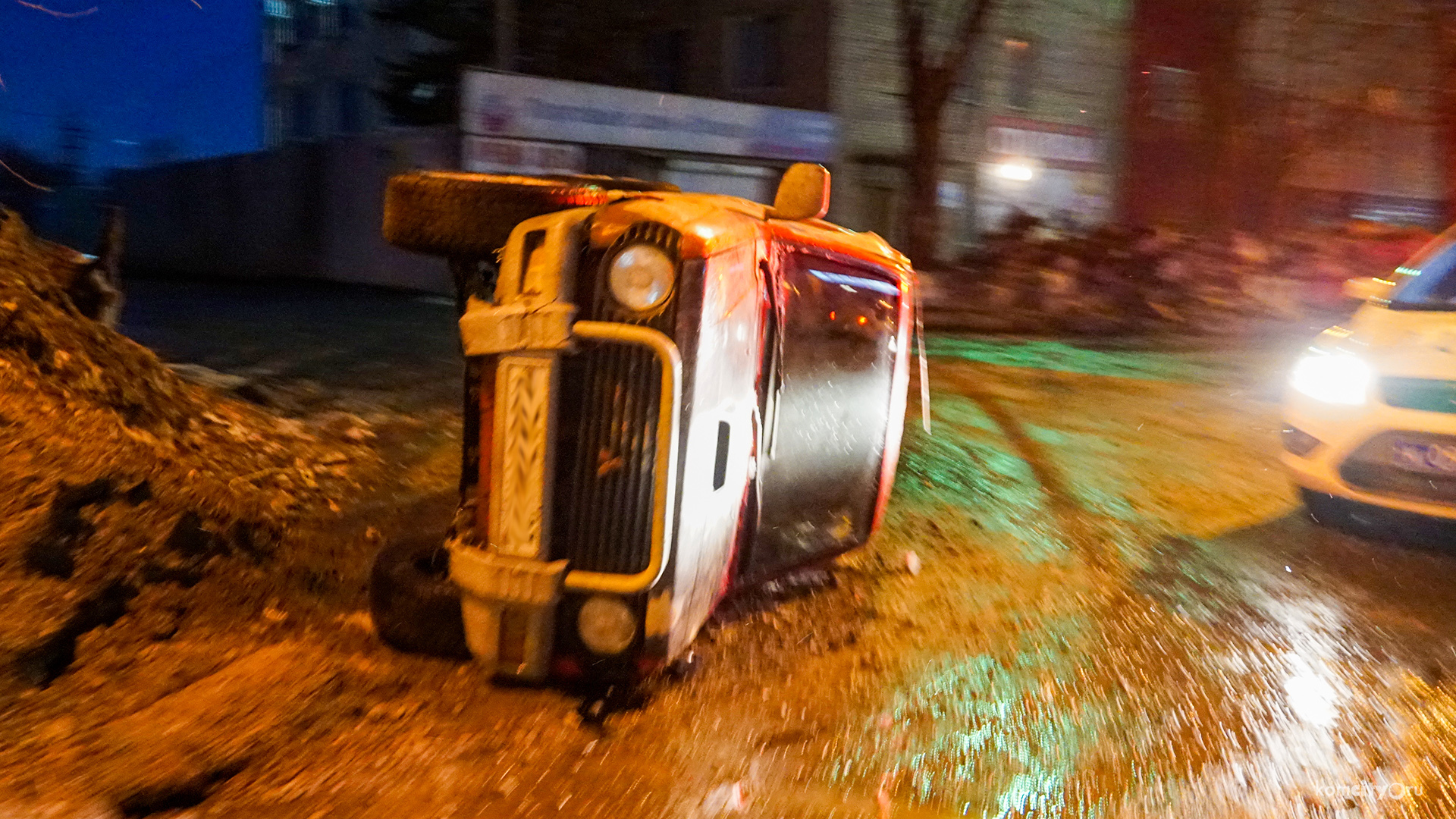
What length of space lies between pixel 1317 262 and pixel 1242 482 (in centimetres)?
1522

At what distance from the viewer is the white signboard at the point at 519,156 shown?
16.5 metres

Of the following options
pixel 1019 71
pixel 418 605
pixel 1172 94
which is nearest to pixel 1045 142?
pixel 1019 71

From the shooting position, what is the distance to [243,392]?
699 cm

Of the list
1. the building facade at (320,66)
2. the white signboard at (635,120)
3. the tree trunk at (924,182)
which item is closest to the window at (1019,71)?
the white signboard at (635,120)

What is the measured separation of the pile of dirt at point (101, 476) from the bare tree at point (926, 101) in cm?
1377

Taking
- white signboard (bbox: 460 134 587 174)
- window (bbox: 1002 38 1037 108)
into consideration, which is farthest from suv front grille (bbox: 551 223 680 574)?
window (bbox: 1002 38 1037 108)

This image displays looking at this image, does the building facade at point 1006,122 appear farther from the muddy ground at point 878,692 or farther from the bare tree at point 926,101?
the muddy ground at point 878,692

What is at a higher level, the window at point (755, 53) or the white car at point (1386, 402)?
the window at point (755, 53)

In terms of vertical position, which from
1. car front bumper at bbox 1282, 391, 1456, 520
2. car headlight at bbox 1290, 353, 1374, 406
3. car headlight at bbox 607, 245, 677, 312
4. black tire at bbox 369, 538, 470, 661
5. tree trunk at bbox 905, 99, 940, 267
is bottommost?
black tire at bbox 369, 538, 470, 661

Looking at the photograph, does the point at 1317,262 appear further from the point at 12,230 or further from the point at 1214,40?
the point at 12,230

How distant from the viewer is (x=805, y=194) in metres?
3.87

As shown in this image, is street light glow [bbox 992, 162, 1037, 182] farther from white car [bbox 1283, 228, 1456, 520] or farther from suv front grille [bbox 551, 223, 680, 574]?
suv front grille [bbox 551, 223, 680, 574]

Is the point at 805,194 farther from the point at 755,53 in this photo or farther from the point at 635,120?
the point at 755,53

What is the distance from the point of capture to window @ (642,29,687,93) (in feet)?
83.4
